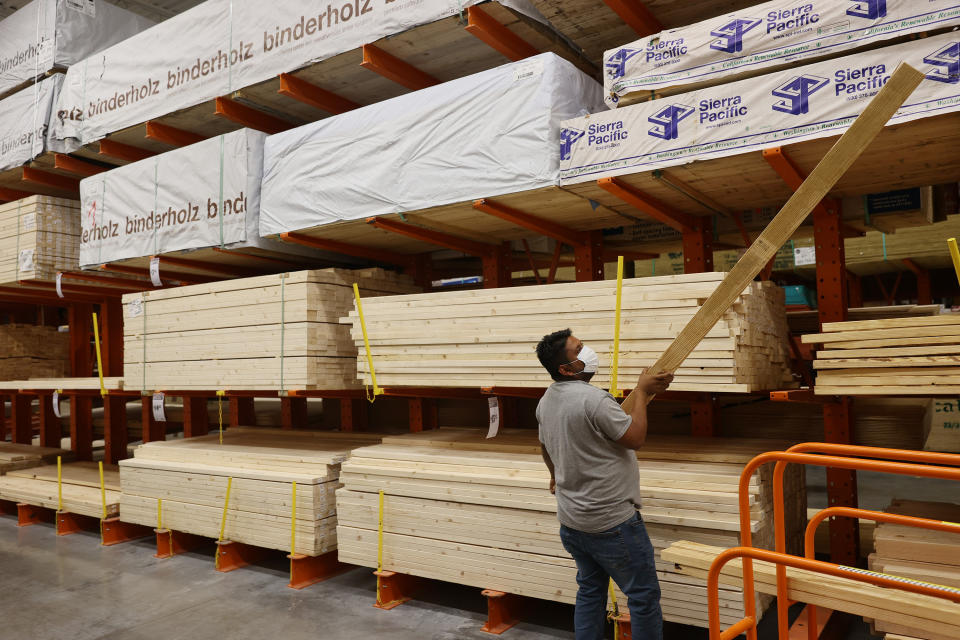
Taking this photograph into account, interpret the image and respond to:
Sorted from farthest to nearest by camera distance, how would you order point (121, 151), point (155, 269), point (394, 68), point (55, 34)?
point (55, 34), point (121, 151), point (155, 269), point (394, 68)

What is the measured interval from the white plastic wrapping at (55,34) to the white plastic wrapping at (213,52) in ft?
2.54

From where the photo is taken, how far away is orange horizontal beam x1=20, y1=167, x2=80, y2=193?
396 inches

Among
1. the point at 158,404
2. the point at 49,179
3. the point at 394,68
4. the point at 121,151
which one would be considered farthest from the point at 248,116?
the point at 49,179

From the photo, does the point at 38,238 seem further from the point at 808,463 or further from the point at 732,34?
the point at 808,463

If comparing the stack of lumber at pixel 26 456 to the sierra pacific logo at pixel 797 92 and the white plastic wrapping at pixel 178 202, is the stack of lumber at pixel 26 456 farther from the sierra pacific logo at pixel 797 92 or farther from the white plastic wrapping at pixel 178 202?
the sierra pacific logo at pixel 797 92

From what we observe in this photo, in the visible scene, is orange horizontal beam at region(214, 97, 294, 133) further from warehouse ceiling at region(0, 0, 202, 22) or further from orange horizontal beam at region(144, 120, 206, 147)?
warehouse ceiling at region(0, 0, 202, 22)

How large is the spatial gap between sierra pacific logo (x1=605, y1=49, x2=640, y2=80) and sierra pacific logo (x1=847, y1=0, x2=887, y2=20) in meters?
1.37

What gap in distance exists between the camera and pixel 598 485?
13.2 feet

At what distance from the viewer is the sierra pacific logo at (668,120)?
473cm

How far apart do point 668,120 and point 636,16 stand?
1138 mm

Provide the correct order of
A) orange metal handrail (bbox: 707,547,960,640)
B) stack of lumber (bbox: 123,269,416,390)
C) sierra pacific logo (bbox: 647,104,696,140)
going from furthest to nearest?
stack of lumber (bbox: 123,269,416,390) < sierra pacific logo (bbox: 647,104,696,140) < orange metal handrail (bbox: 707,547,960,640)

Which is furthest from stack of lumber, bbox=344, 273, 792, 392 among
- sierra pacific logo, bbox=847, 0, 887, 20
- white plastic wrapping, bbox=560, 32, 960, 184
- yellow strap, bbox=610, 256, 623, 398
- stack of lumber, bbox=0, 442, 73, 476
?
stack of lumber, bbox=0, 442, 73, 476

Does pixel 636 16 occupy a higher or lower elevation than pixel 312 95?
lower

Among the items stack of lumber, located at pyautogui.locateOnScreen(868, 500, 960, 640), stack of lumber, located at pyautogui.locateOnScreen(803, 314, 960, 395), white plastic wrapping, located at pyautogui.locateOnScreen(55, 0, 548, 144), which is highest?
white plastic wrapping, located at pyautogui.locateOnScreen(55, 0, 548, 144)
